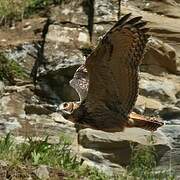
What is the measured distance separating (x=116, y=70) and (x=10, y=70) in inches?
94.6

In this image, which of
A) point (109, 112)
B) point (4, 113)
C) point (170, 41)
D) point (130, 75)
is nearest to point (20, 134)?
point (4, 113)

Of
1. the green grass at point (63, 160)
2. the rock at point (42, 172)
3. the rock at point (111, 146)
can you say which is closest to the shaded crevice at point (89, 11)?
the rock at point (111, 146)

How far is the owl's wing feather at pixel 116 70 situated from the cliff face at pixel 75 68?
2.82 feet

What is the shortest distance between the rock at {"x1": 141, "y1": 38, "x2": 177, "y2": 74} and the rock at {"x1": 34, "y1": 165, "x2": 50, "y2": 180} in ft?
11.5

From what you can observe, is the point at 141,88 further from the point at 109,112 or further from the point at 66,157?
the point at 66,157

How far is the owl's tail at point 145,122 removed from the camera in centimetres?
748

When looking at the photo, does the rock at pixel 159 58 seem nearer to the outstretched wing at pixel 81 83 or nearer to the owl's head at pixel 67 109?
the outstretched wing at pixel 81 83

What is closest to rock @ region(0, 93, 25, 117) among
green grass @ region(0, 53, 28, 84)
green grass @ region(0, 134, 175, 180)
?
green grass @ region(0, 53, 28, 84)

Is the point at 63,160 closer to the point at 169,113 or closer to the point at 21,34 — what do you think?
the point at 169,113

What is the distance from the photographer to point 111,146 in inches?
344

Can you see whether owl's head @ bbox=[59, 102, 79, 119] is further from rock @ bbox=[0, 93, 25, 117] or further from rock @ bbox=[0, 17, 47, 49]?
rock @ bbox=[0, 17, 47, 49]

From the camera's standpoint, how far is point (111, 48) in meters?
7.02

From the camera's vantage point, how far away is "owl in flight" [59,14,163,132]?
695 centimetres

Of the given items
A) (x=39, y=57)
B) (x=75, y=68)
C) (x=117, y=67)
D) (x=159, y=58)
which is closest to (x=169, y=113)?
(x=159, y=58)
